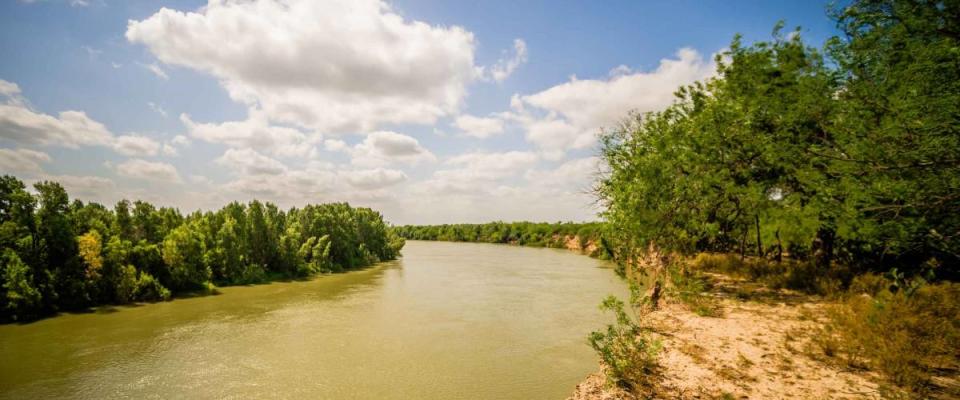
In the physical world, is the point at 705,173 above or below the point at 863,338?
above

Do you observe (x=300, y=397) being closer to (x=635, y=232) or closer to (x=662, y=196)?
(x=635, y=232)

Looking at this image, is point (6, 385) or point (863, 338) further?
point (6, 385)

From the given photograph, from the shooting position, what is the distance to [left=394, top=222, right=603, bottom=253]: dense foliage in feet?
359

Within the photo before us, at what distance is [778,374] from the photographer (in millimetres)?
9062

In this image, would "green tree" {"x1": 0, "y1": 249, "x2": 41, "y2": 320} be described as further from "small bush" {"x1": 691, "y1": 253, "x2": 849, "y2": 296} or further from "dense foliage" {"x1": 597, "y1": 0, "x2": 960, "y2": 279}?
"small bush" {"x1": 691, "y1": 253, "x2": 849, "y2": 296}

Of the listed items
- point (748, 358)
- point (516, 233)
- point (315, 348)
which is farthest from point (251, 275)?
point (516, 233)

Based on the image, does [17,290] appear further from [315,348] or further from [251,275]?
[315,348]

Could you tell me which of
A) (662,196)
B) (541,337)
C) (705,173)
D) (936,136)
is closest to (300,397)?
(541,337)

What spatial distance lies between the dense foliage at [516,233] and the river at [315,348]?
67.9 m

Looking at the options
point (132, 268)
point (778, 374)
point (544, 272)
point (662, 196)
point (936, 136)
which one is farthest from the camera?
point (544, 272)

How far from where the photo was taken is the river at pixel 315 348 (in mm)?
14742

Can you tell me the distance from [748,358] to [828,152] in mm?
5470

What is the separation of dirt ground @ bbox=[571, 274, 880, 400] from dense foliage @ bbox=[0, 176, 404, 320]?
117 ft

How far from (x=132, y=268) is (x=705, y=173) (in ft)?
130
